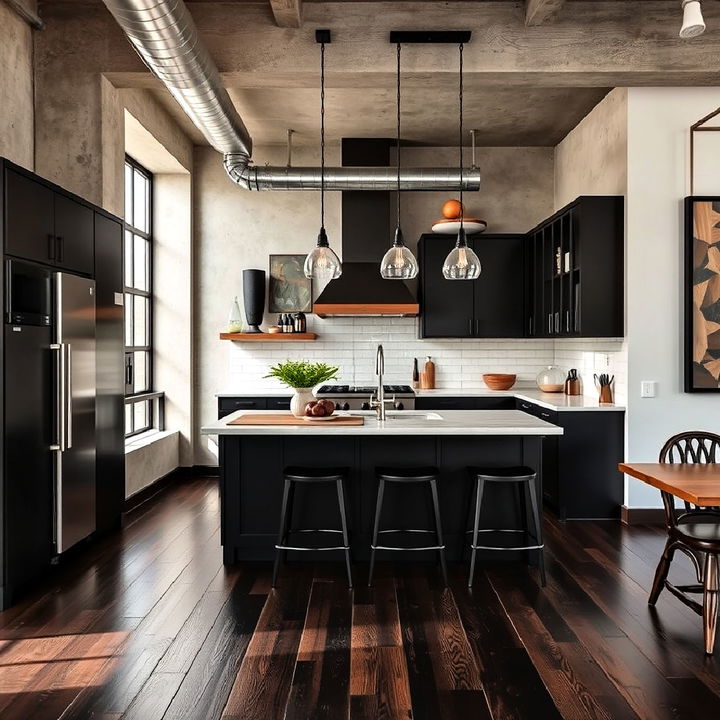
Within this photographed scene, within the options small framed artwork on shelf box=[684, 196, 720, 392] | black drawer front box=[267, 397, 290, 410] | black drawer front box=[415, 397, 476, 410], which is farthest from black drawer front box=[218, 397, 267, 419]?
small framed artwork on shelf box=[684, 196, 720, 392]

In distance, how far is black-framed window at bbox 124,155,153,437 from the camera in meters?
6.52

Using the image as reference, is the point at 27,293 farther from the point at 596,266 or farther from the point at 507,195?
the point at 507,195

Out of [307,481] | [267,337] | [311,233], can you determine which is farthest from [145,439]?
[307,481]

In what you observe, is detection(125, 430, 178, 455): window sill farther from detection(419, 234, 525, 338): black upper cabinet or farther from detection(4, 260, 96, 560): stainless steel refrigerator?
detection(419, 234, 525, 338): black upper cabinet

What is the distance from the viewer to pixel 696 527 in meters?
3.19

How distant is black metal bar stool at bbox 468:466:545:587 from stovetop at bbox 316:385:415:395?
2.44 m

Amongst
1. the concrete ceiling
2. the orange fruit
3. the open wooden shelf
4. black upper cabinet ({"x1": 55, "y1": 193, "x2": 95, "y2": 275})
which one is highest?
the concrete ceiling

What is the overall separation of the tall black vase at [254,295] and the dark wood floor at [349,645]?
10.7ft

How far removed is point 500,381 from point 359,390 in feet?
4.93

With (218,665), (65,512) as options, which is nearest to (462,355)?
(65,512)

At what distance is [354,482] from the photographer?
170 inches

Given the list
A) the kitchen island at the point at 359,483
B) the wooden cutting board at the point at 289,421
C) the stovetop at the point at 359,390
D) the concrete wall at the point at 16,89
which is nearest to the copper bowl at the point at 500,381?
the stovetop at the point at 359,390

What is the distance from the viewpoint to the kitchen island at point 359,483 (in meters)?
4.29

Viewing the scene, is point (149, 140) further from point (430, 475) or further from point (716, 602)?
point (716, 602)
